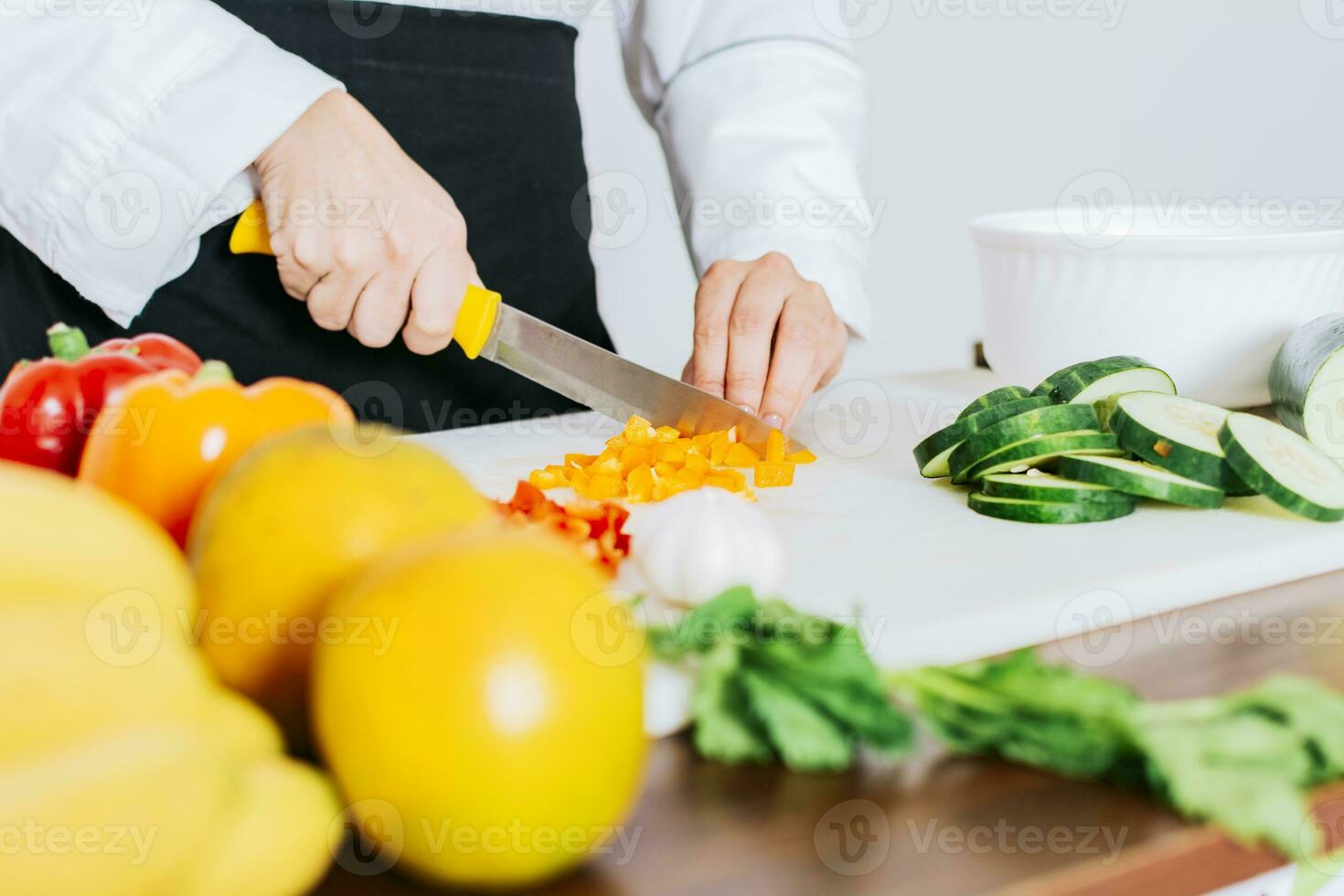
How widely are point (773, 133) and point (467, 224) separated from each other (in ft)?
1.57

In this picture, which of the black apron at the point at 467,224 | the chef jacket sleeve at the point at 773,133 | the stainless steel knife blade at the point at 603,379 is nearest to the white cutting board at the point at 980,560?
the stainless steel knife blade at the point at 603,379

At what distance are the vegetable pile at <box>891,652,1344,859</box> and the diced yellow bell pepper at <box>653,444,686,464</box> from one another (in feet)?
2.08

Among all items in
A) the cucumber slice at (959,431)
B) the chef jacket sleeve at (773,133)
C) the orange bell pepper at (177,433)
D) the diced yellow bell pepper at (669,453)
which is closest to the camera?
the orange bell pepper at (177,433)

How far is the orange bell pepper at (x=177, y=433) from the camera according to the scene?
2.31 ft

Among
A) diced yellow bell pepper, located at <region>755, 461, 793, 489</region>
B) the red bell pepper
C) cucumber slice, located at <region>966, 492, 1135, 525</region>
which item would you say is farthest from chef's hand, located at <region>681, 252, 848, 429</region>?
the red bell pepper

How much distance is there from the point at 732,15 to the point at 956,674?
1.38 metres

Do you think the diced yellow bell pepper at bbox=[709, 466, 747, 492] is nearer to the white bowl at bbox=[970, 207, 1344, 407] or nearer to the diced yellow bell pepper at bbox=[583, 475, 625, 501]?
the diced yellow bell pepper at bbox=[583, 475, 625, 501]

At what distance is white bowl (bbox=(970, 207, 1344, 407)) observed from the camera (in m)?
1.37

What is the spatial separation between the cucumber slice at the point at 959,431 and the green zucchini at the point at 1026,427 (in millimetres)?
10

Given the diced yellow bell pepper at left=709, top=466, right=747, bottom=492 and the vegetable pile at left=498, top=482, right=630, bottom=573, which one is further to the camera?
the diced yellow bell pepper at left=709, top=466, right=747, bottom=492

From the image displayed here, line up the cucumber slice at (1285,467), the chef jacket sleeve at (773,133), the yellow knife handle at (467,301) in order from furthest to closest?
the chef jacket sleeve at (773,133) → the yellow knife handle at (467,301) → the cucumber slice at (1285,467)

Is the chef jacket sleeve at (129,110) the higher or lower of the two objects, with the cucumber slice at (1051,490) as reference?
higher

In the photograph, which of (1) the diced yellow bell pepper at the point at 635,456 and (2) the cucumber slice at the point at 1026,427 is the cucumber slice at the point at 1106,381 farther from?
(1) the diced yellow bell pepper at the point at 635,456

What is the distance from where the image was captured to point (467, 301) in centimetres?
133
